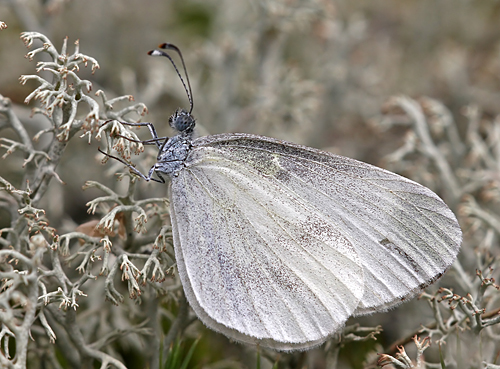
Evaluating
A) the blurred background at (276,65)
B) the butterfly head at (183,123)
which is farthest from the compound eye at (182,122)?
the blurred background at (276,65)

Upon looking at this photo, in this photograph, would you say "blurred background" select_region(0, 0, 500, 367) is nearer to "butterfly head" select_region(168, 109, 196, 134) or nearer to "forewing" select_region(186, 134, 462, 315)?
"butterfly head" select_region(168, 109, 196, 134)

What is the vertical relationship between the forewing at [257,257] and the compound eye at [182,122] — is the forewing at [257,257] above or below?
below

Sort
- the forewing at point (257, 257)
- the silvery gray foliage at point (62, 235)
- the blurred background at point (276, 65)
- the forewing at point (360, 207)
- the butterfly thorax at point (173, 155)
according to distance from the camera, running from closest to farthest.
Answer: the silvery gray foliage at point (62, 235), the forewing at point (257, 257), the forewing at point (360, 207), the butterfly thorax at point (173, 155), the blurred background at point (276, 65)

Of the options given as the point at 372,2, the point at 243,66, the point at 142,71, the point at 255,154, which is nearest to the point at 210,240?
the point at 255,154

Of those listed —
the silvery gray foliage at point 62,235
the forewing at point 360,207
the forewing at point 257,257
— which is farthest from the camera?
the forewing at point 360,207

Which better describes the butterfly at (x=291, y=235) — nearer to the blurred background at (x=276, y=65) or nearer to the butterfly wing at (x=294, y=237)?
the butterfly wing at (x=294, y=237)

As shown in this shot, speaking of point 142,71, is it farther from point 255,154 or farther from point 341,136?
point 255,154

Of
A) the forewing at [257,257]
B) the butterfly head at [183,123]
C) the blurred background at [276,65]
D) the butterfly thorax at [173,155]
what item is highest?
the blurred background at [276,65]

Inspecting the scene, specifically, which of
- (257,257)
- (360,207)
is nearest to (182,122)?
(257,257)
